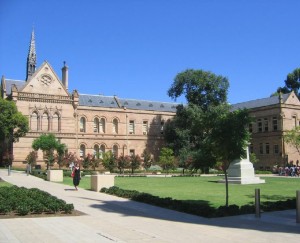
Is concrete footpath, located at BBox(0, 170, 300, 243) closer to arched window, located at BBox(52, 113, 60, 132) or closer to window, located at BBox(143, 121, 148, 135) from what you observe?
arched window, located at BBox(52, 113, 60, 132)

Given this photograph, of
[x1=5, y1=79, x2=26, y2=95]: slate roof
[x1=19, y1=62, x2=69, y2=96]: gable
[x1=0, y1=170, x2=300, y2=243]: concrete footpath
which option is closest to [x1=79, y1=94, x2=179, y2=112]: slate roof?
[x1=19, y1=62, x2=69, y2=96]: gable

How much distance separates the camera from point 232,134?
563 inches

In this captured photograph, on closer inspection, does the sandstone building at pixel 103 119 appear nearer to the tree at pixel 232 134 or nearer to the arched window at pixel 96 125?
the arched window at pixel 96 125

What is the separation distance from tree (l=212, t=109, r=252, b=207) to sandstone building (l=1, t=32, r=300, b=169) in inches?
1765

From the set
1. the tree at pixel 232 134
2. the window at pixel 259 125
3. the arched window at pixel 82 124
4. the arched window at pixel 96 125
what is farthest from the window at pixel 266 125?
the tree at pixel 232 134

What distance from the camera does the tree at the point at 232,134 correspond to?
14.3 meters

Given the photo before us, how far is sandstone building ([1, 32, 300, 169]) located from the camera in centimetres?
5656

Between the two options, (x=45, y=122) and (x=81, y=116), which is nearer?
(x=45, y=122)

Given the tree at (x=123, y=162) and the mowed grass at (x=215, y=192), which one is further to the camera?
the tree at (x=123, y=162)

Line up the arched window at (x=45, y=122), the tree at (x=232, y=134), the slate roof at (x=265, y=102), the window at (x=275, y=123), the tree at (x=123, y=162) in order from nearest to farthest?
the tree at (x=232, y=134) < the tree at (x=123, y=162) < the arched window at (x=45, y=122) < the window at (x=275, y=123) < the slate roof at (x=265, y=102)

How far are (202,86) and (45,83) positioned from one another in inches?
952

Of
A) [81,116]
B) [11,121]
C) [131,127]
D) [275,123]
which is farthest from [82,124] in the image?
[275,123]

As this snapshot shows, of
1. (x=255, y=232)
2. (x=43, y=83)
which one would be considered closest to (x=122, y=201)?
(x=255, y=232)

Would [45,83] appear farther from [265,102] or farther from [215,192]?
Result: [215,192]
